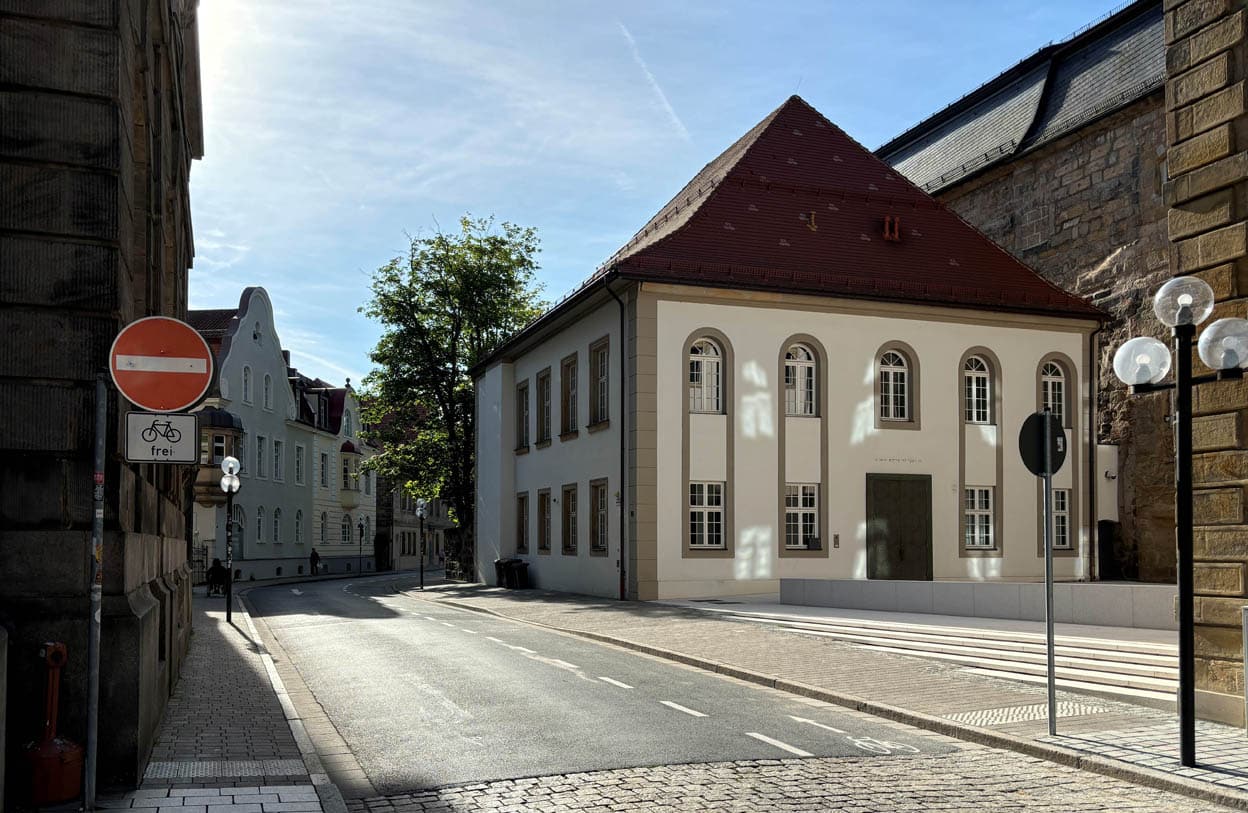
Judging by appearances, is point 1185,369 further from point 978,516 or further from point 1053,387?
point 1053,387

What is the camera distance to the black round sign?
9.80 metres

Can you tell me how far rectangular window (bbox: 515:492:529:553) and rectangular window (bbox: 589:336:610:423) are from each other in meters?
7.58

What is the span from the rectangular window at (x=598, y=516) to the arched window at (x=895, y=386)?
24.5ft

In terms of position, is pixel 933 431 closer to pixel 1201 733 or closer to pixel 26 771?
pixel 1201 733

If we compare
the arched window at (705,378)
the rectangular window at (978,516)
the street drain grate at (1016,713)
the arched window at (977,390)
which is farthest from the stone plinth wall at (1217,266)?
the arched window at (977,390)

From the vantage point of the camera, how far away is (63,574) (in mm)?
7590

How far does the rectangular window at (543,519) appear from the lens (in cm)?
3644

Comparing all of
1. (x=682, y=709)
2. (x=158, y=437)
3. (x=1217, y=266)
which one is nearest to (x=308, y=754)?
(x=158, y=437)

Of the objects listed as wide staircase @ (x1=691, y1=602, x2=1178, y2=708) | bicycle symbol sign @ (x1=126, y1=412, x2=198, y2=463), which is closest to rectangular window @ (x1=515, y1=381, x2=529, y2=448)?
wide staircase @ (x1=691, y1=602, x2=1178, y2=708)

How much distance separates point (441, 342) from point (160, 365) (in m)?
41.4

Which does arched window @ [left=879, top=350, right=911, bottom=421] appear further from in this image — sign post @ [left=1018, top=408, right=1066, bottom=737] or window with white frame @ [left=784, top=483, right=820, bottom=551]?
sign post @ [left=1018, top=408, right=1066, bottom=737]

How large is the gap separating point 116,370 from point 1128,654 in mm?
12329

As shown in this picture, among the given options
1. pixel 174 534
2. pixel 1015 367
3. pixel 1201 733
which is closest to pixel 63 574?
pixel 174 534

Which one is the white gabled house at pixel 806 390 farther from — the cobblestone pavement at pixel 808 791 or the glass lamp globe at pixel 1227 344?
the glass lamp globe at pixel 1227 344
